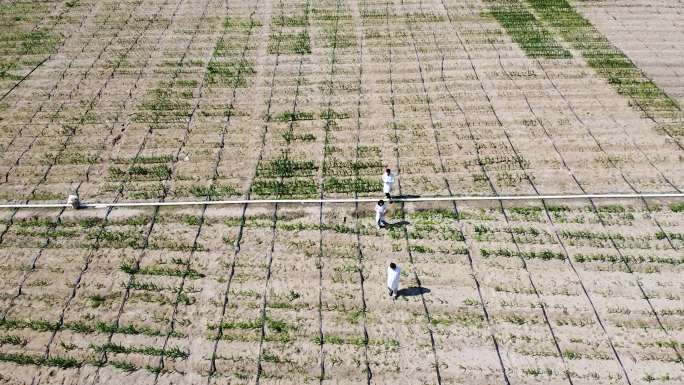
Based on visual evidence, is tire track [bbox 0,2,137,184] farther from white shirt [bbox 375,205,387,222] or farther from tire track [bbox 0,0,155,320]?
white shirt [bbox 375,205,387,222]

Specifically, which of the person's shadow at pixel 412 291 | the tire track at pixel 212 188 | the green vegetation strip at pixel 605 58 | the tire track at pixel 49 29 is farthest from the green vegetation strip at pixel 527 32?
the tire track at pixel 49 29

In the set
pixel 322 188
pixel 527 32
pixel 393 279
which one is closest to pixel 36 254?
pixel 322 188

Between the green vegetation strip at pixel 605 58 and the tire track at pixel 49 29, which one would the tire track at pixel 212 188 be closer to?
the tire track at pixel 49 29

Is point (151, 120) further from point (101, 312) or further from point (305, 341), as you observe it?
point (305, 341)

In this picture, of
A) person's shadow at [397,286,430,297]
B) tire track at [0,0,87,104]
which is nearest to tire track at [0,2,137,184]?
tire track at [0,0,87,104]

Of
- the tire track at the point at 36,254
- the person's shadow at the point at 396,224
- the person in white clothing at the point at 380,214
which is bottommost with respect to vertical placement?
the tire track at the point at 36,254

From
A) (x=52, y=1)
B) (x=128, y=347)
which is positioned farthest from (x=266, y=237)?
(x=52, y=1)
